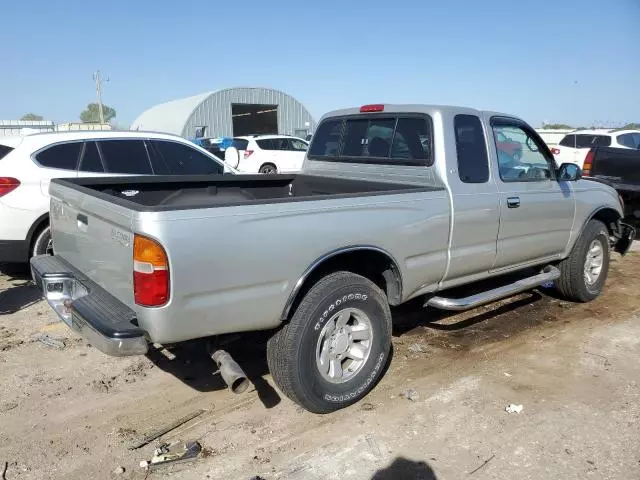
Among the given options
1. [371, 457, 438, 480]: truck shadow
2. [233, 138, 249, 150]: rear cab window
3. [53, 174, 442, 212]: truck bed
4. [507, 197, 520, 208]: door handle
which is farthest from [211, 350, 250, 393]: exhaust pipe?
[233, 138, 249, 150]: rear cab window

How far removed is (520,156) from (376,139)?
134 cm

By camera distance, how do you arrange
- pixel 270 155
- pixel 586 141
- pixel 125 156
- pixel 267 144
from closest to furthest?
pixel 125 156 → pixel 586 141 → pixel 270 155 → pixel 267 144

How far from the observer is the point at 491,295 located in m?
4.56

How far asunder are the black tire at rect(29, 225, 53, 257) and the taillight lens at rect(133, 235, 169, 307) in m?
3.72

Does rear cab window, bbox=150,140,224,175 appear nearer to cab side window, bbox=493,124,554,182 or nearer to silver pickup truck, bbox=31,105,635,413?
silver pickup truck, bbox=31,105,635,413

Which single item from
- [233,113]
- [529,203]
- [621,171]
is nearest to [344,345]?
[529,203]

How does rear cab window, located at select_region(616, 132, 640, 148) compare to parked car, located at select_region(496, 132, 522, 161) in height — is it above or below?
below

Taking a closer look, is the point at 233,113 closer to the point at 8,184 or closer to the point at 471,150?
the point at 8,184

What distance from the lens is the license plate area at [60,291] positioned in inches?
143

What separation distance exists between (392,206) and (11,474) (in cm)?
271

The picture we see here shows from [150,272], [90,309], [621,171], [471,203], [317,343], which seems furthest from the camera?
[621,171]

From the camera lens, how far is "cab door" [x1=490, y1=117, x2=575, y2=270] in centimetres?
464

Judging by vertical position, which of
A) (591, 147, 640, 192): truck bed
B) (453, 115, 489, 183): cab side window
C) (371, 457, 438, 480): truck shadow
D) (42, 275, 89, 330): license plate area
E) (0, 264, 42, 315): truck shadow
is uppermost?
(453, 115, 489, 183): cab side window

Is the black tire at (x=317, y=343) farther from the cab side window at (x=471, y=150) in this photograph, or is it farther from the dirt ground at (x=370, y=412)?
the cab side window at (x=471, y=150)
